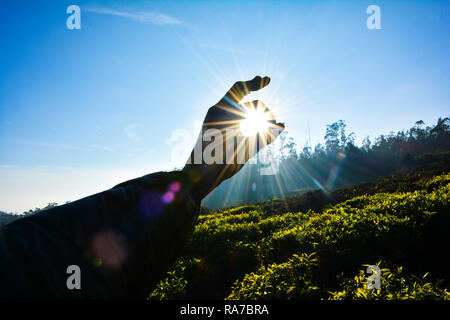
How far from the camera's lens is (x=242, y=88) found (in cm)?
116

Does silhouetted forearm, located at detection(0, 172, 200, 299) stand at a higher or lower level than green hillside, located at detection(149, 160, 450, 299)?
higher

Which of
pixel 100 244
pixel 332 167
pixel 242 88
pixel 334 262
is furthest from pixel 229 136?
pixel 332 167

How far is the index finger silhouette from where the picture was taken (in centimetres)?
113

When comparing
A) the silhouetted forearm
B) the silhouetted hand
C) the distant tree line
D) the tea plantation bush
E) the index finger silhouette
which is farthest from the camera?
the distant tree line

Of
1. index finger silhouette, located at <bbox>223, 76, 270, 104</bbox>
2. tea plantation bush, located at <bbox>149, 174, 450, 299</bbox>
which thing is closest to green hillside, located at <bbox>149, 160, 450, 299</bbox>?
tea plantation bush, located at <bbox>149, 174, 450, 299</bbox>

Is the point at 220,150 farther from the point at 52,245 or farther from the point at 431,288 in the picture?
the point at 431,288

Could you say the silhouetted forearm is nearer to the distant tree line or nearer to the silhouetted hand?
the silhouetted hand

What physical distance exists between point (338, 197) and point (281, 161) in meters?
67.0

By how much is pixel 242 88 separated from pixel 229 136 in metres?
0.28

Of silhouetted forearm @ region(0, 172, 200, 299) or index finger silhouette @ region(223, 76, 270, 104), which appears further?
index finger silhouette @ region(223, 76, 270, 104)

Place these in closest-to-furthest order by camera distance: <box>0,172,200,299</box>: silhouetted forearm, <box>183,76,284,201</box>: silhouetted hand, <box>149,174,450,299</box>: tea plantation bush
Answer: <box>0,172,200,299</box>: silhouetted forearm, <box>183,76,284,201</box>: silhouetted hand, <box>149,174,450,299</box>: tea plantation bush

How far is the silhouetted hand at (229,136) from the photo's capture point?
1.01 metres
